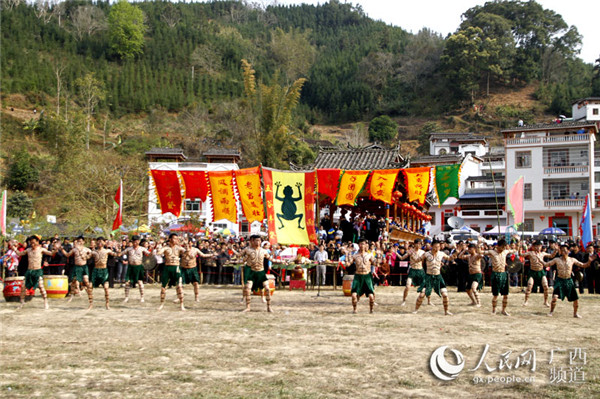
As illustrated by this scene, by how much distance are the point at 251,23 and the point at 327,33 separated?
19.1 m

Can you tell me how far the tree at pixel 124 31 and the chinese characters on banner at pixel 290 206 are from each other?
Answer: 92.3 meters

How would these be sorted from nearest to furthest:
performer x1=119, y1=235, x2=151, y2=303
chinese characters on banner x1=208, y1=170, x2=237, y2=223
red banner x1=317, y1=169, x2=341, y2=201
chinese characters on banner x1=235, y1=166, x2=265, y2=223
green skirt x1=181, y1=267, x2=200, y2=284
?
green skirt x1=181, y1=267, x2=200, y2=284, performer x1=119, y1=235, x2=151, y2=303, chinese characters on banner x1=235, y1=166, x2=265, y2=223, chinese characters on banner x1=208, y1=170, x2=237, y2=223, red banner x1=317, y1=169, x2=341, y2=201

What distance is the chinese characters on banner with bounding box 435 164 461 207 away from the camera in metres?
19.1

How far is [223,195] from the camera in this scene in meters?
19.1

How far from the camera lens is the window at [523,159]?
2056 inches

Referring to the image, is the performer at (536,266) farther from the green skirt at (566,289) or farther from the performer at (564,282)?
the green skirt at (566,289)

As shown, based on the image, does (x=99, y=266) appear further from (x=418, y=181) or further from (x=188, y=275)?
(x=418, y=181)

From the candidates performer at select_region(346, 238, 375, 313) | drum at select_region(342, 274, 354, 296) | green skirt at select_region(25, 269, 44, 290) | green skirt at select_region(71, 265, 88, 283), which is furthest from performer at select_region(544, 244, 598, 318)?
Answer: green skirt at select_region(25, 269, 44, 290)

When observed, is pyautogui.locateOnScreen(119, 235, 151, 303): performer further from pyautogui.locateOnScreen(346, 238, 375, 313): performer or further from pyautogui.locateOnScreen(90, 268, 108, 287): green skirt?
pyautogui.locateOnScreen(346, 238, 375, 313): performer

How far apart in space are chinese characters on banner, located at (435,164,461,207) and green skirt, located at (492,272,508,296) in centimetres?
472

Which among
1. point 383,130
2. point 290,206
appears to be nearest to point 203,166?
point 290,206

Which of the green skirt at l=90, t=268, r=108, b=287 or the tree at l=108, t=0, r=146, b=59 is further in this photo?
the tree at l=108, t=0, r=146, b=59

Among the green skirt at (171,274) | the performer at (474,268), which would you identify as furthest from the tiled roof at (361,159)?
the green skirt at (171,274)

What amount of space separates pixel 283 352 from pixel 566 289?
8293 mm
